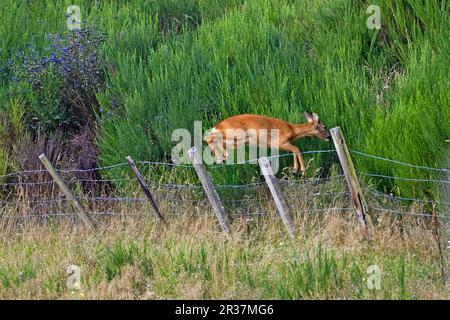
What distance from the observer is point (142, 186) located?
35.7 ft

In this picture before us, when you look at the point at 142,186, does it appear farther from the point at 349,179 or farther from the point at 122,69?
the point at 122,69

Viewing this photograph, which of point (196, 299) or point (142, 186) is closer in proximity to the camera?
point (196, 299)

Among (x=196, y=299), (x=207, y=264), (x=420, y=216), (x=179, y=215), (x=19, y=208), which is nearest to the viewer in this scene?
(x=196, y=299)

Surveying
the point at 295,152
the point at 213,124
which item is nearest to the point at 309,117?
the point at 295,152

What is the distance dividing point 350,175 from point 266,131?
4.76ft

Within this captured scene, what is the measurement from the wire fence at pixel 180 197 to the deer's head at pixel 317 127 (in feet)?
0.77

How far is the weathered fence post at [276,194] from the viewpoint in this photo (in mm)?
10094

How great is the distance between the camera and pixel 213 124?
494 inches

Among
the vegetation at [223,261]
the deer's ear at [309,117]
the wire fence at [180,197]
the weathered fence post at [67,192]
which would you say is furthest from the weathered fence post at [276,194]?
the weathered fence post at [67,192]

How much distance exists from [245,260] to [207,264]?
46cm

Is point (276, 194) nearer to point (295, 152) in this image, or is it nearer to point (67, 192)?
point (295, 152)

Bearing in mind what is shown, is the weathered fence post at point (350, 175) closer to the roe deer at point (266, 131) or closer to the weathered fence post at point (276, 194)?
the weathered fence post at point (276, 194)

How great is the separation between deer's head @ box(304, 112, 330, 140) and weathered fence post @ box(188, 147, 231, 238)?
4.58 ft

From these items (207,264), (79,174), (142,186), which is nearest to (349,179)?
(207,264)
